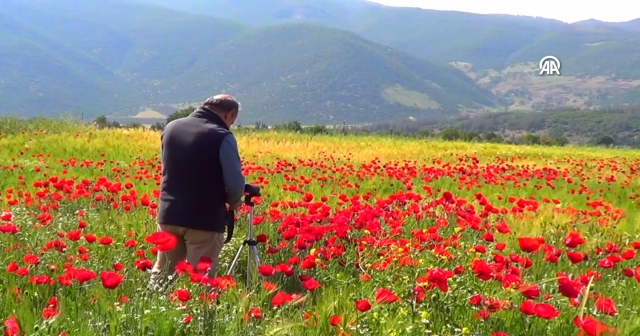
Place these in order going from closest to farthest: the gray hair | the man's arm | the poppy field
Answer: the poppy field, the man's arm, the gray hair

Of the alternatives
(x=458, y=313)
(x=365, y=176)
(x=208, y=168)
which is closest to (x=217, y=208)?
(x=208, y=168)

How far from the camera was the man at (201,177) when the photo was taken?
410cm

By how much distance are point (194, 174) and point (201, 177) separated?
0.05 metres

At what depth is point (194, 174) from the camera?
4.18 meters

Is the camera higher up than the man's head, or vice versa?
the man's head

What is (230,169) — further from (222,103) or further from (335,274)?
(335,274)

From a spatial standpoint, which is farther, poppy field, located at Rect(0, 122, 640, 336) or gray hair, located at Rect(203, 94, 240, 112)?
gray hair, located at Rect(203, 94, 240, 112)

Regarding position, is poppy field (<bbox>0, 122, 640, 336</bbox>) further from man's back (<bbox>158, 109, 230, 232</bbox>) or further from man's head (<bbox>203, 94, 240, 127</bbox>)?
man's head (<bbox>203, 94, 240, 127</bbox>)

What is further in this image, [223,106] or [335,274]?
[335,274]

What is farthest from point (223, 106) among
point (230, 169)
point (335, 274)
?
point (335, 274)

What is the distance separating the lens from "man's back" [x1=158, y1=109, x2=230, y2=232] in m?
4.12

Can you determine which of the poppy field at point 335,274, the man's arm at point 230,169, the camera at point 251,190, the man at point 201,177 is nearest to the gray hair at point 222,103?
the man at point 201,177

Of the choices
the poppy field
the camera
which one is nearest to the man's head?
the camera

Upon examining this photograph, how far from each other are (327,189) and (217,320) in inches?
237
